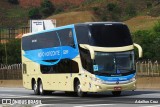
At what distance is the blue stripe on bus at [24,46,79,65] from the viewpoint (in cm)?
3206

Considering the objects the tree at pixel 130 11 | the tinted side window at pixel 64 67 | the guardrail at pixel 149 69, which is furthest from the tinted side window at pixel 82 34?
the tree at pixel 130 11

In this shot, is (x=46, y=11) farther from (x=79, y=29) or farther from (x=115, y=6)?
(x=79, y=29)

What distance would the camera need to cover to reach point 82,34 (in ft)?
102

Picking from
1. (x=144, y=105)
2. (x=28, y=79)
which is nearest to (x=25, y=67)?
(x=28, y=79)

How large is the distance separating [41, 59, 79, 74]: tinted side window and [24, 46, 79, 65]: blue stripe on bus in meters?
0.24

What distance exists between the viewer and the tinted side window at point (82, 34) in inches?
1206

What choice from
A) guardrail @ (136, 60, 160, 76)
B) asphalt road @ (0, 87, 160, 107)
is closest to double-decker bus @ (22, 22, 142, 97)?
asphalt road @ (0, 87, 160, 107)

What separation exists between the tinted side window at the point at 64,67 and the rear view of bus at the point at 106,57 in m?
1.16

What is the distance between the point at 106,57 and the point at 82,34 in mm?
1768

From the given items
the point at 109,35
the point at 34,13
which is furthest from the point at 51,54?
the point at 34,13

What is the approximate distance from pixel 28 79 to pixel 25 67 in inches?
38.4

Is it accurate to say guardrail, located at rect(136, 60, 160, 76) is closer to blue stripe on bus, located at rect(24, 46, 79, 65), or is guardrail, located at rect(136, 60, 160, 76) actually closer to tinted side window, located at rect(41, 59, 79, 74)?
blue stripe on bus, located at rect(24, 46, 79, 65)

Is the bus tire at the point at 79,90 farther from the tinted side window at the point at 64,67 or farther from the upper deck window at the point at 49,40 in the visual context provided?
the upper deck window at the point at 49,40

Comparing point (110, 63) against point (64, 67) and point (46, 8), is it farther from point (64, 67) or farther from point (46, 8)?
point (46, 8)
